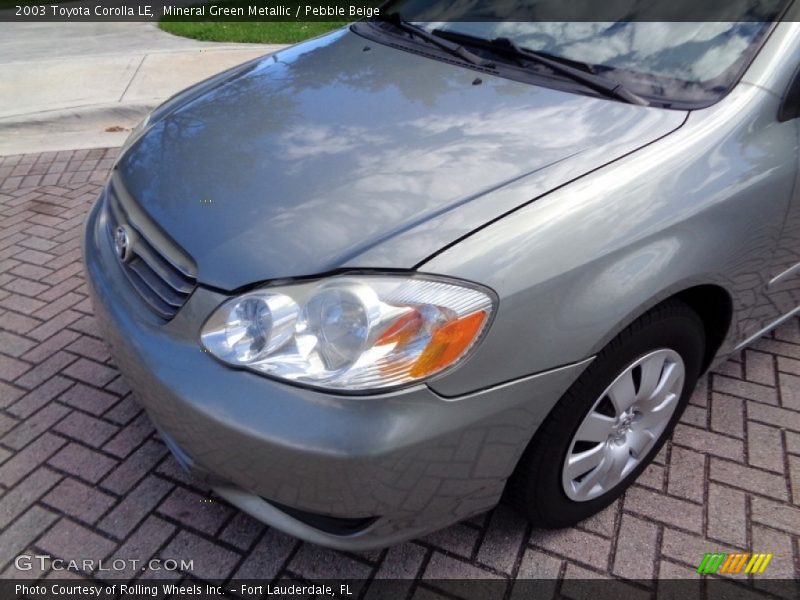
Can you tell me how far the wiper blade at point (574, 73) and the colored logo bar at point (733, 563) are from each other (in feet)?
4.31

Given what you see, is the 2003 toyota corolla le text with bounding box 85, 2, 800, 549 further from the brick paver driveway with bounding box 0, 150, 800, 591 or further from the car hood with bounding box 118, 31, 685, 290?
the brick paver driveway with bounding box 0, 150, 800, 591

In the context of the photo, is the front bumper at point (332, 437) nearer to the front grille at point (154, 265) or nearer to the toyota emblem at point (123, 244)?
the front grille at point (154, 265)

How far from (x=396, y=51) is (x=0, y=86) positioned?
485 centimetres

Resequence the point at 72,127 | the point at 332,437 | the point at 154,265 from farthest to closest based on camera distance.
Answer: the point at 72,127 < the point at 154,265 < the point at 332,437

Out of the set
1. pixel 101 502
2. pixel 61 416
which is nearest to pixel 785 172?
pixel 101 502

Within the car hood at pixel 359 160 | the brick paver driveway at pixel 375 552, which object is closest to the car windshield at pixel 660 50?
the car hood at pixel 359 160

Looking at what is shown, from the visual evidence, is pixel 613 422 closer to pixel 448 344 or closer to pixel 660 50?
pixel 448 344

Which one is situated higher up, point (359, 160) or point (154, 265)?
point (359, 160)

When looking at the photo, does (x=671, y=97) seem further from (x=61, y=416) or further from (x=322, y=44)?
(x=61, y=416)

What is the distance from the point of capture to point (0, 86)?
5.83 meters

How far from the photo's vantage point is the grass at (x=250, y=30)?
23.2 ft

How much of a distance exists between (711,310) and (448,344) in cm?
101

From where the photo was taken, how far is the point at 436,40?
2498 millimetres

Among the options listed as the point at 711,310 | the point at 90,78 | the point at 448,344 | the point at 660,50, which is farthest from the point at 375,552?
the point at 90,78
